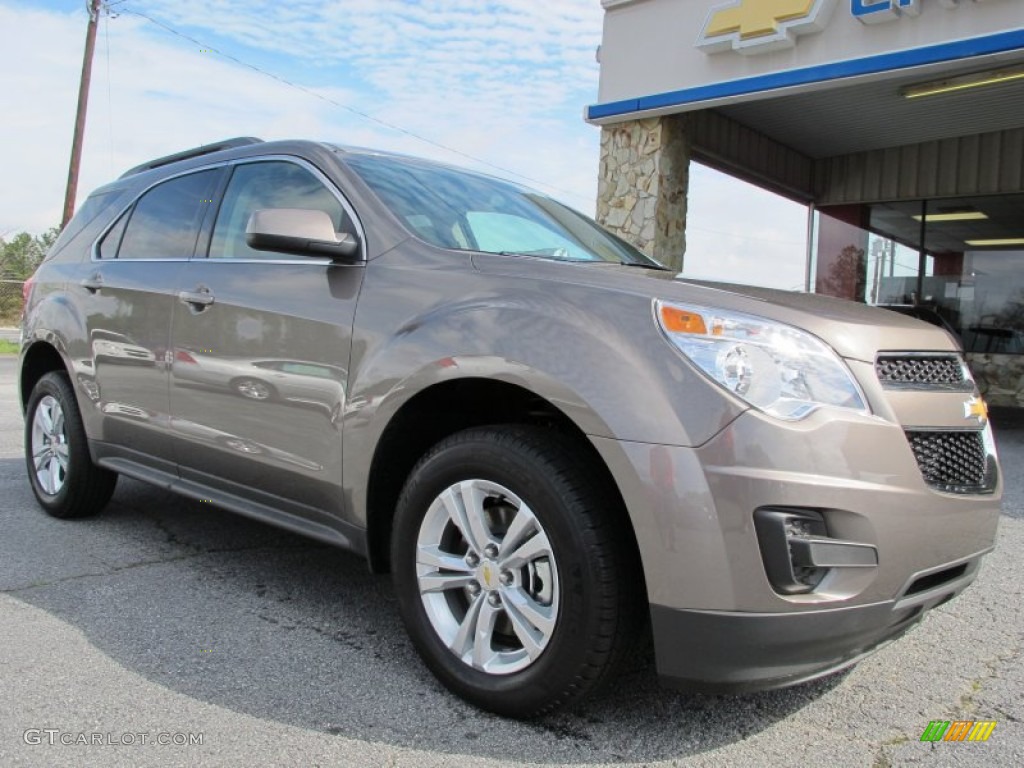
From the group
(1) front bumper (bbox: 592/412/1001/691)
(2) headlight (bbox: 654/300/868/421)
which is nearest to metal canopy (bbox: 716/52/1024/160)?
(2) headlight (bbox: 654/300/868/421)

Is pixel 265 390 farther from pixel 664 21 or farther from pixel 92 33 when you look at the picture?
pixel 92 33

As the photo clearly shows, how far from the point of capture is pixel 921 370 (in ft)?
7.98

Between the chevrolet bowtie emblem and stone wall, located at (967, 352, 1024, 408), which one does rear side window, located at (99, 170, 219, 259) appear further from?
stone wall, located at (967, 352, 1024, 408)

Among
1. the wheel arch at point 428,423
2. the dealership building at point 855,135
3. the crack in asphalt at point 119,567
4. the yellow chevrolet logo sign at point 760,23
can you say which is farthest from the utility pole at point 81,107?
the wheel arch at point 428,423

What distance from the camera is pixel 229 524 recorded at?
4.55 meters

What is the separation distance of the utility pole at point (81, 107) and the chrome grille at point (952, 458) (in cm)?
2084

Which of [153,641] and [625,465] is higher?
[625,465]

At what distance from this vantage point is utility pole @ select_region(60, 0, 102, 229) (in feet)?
64.4

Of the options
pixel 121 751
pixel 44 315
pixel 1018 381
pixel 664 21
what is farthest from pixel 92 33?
pixel 121 751

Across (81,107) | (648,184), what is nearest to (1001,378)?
(648,184)

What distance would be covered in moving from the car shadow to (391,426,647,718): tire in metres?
0.14

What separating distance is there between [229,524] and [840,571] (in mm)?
3358

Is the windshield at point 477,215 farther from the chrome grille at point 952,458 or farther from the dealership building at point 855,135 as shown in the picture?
the dealership building at point 855,135

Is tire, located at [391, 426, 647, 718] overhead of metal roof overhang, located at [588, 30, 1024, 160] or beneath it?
beneath
